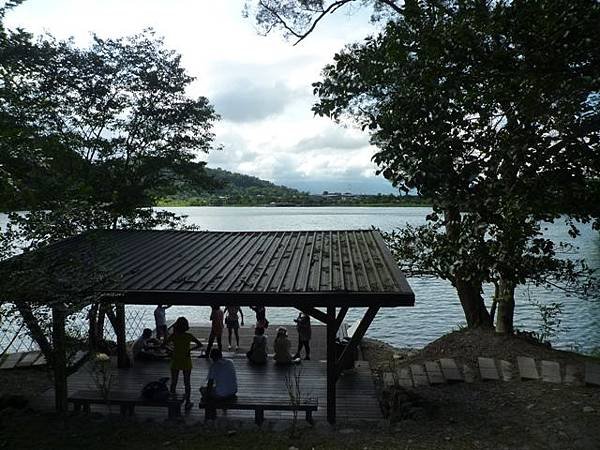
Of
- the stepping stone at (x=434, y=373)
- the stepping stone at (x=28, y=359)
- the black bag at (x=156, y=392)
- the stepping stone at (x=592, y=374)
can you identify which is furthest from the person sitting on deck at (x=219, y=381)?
the stepping stone at (x=592, y=374)

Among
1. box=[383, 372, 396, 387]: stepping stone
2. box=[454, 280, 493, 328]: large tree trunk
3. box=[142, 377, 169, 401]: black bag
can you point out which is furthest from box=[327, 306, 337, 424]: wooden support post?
box=[454, 280, 493, 328]: large tree trunk

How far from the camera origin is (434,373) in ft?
30.9

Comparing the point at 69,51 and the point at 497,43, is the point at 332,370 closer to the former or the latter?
the point at 497,43

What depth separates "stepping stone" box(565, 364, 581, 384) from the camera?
8.31 m

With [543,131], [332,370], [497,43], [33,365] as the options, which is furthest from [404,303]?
[33,365]

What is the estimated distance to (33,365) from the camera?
10.8 meters

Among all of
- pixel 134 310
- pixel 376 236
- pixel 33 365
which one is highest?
pixel 376 236

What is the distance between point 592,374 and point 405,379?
3.37 m

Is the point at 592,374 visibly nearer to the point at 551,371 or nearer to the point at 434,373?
the point at 551,371

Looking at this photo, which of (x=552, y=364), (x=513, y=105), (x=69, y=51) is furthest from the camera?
(x=69, y=51)

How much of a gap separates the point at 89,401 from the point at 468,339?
28.8 feet

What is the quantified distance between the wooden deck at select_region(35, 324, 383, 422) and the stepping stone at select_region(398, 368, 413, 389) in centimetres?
60

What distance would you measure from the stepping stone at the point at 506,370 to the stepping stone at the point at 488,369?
13 centimetres

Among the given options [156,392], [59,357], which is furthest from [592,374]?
[59,357]
